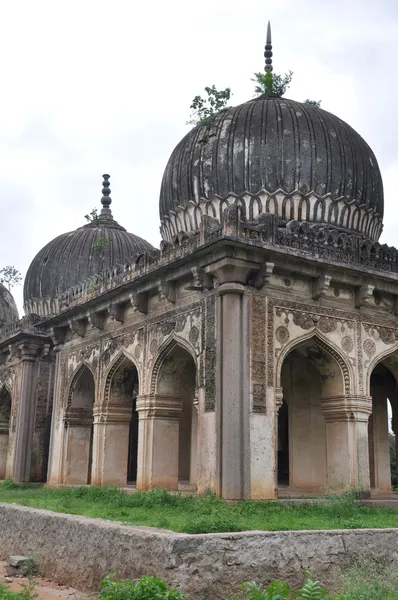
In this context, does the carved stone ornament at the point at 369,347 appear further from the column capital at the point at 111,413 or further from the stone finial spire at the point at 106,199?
the stone finial spire at the point at 106,199

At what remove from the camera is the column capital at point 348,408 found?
11656 mm

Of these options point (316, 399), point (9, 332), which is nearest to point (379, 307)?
point (316, 399)

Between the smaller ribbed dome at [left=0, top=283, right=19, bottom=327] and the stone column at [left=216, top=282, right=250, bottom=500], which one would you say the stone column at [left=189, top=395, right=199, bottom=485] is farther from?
the smaller ribbed dome at [left=0, top=283, right=19, bottom=327]

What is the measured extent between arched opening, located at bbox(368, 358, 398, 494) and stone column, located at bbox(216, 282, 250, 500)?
4.56 m

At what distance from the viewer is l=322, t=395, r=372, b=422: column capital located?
11.7 m

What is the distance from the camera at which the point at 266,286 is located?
1102cm

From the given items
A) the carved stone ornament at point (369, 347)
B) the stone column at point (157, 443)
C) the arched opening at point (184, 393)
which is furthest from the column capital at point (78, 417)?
the carved stone ornament at point (369, 347)

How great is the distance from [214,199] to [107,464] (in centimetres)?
547

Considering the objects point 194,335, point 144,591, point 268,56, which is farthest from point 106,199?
point 144,591

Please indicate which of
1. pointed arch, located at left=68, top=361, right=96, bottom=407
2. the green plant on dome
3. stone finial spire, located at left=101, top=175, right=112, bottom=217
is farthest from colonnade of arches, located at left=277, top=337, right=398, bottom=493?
stone finial spire, located at left=101, top=175, right=112, bottom=217

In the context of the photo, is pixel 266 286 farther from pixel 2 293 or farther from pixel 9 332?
pixel 2 293

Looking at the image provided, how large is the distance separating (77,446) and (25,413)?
2767 mm

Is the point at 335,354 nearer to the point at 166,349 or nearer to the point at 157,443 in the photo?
the point at 166,349

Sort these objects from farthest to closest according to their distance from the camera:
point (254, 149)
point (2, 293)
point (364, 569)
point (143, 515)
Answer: point (2, 293) < point (254, 149) < point (143, 515) < point (364, 569)
